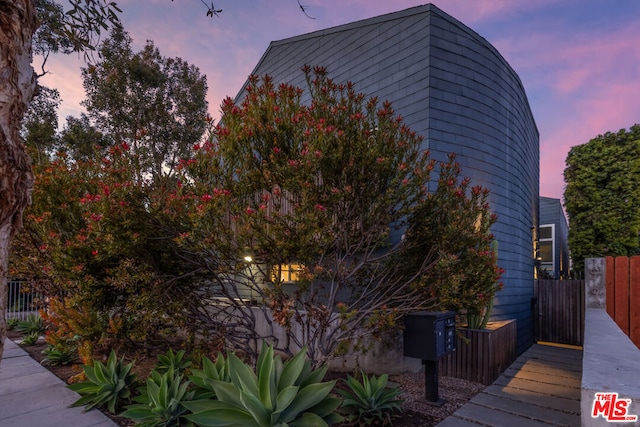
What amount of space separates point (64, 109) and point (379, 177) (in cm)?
1257

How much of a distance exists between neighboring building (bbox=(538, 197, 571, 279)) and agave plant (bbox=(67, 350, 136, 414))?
16.9m

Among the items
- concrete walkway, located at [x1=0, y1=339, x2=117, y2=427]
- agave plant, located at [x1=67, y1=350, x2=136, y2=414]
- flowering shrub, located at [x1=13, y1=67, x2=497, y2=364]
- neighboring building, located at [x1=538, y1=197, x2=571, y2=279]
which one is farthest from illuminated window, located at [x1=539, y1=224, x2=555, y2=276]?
concrete walkway, located at [x1=0, y1=339, x2=117, y2=427]

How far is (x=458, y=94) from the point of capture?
22.7 feet

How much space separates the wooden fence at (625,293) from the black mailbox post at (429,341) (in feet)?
10.5

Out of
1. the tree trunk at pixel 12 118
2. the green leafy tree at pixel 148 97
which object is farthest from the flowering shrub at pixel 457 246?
the green leafy tree at pixel 148 97

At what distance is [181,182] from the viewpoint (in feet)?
12.6

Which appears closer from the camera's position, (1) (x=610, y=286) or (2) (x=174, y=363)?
(2) (x=174, y=363)

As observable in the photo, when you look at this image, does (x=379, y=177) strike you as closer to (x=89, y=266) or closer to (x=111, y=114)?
(x=89, y=266)

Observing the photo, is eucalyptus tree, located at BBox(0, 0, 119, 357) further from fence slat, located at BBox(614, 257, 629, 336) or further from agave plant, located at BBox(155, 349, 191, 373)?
fence slat, located at BBox(614, 257, 629, 336)

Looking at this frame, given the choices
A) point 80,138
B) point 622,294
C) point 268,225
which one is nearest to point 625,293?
point 622,294

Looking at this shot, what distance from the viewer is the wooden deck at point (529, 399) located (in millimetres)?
4078

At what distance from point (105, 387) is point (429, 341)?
3.93 meters

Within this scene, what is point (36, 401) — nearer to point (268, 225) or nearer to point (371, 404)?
point (268, 225)

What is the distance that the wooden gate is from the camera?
337 inches
